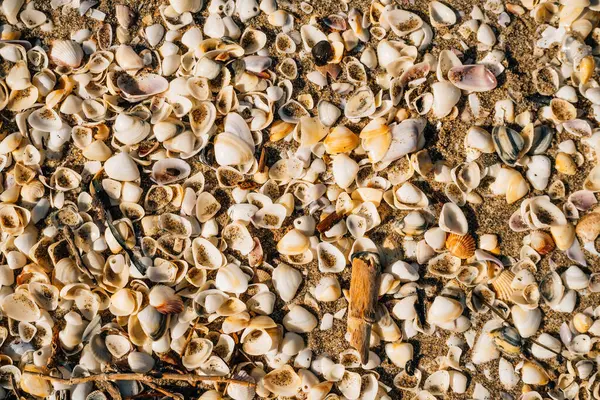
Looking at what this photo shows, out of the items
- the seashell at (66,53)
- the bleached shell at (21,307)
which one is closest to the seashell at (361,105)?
the seashell at (66,53)

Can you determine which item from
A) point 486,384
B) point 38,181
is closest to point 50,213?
point 38,181

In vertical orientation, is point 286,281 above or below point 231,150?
below

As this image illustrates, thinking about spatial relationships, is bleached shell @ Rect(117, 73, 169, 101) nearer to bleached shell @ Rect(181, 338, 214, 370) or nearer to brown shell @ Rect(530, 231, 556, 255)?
bleached shell @ Rect(181, 338, 214, 370)

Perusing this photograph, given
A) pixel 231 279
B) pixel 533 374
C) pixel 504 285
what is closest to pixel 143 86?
pixel 231 279

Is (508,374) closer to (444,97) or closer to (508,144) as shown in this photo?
(508,144)

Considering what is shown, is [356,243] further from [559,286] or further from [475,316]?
[559,286]

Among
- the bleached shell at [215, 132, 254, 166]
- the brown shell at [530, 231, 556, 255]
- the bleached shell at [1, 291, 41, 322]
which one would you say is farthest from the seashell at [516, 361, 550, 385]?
the bleached shell at [1, 291, 41, 322]
